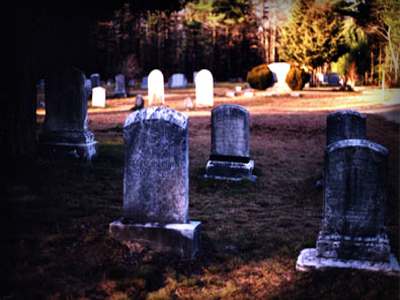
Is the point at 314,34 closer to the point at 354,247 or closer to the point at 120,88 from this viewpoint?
the point at 120,88

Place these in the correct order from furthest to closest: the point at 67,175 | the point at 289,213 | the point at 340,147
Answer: the point at 67,175 < the point at 289,213 < the point at 340,147

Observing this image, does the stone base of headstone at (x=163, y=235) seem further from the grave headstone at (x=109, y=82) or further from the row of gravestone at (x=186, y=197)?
the grave headstone at (x=109, y=82)

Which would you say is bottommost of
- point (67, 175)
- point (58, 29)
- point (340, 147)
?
point (67, 175)

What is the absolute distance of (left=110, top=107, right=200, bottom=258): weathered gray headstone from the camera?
535cm

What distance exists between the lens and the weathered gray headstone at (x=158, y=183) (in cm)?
535

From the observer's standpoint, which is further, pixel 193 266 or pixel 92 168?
pixel 92 168

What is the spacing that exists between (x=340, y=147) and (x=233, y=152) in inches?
185

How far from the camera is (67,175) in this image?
8.42m

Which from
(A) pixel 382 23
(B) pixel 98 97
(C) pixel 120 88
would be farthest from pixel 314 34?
(B) pixel 98 97

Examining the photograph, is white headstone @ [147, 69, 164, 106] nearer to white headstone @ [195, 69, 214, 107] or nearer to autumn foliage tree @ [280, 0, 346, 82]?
white headstone @ [195, 69, 214, 107]

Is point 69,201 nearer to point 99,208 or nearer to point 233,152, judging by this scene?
point 99,208

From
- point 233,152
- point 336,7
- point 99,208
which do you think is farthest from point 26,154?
point 336,7

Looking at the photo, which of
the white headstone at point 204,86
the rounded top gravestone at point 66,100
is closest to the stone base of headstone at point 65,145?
the rounded top gravestone at point 66,100

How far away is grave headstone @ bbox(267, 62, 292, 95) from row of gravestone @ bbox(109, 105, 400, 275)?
27.2 metres
